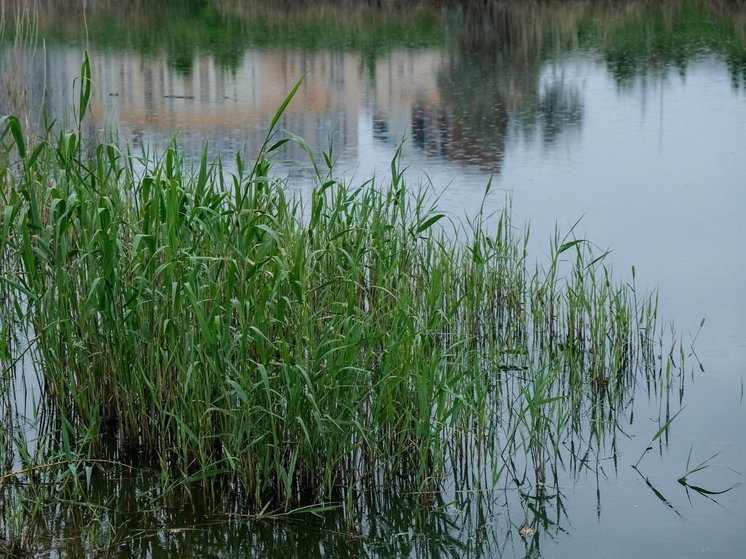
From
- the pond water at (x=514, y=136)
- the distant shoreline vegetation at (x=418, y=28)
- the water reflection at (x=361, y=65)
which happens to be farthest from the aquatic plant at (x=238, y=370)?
the distant shoreline vegetation at (x=418, y=28)

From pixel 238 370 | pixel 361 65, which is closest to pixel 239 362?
pixel 238 370

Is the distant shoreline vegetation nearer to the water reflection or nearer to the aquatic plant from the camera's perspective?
the water reflection

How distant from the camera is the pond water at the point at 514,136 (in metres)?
3.28

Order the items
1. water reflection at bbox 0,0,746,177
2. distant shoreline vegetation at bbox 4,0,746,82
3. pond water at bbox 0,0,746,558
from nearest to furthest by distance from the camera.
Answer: pond water at bbox 0,0,746,558, water reflection at bbox 0,0,746,177, distant shoreline vegetation at bbox 4,0,746,82

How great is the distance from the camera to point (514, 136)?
9789mm

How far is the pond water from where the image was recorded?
10.8 ft

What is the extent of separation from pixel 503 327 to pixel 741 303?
1.37 meters

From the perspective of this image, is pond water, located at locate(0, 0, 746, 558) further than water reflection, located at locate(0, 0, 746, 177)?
No

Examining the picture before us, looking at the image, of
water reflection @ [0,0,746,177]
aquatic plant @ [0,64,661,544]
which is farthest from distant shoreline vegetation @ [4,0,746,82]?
aquatic plant @ [0,64,661,544]

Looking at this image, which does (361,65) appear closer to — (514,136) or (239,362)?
(514,136)

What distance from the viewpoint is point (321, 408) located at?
3.32 meters

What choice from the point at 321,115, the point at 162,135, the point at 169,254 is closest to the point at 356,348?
the point at 169,254

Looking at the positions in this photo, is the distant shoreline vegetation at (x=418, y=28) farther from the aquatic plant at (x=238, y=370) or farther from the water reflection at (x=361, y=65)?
the aquatic plant at (x=238, y=370)

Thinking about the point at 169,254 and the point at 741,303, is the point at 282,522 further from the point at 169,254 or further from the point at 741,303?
the point at 741,303
